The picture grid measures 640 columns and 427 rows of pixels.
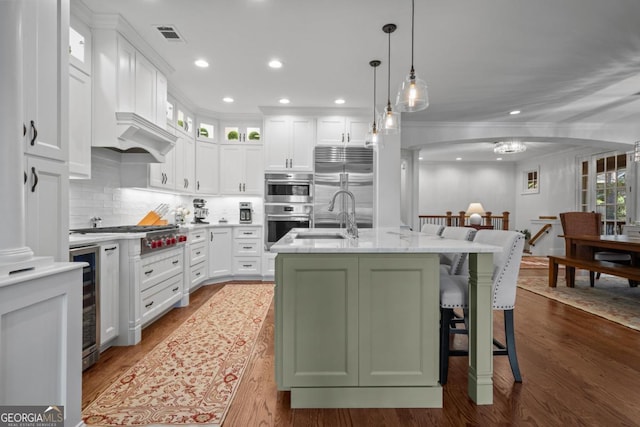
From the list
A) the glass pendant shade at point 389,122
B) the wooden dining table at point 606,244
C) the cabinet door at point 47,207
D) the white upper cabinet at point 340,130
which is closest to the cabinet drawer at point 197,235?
the white upper cabinet at point 340,130

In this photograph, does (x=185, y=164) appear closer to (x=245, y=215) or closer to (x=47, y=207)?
(x=245, y=215)

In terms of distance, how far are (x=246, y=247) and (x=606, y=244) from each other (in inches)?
194

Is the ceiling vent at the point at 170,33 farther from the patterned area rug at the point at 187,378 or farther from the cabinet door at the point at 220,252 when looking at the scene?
the patterned area rug at the point at 187,378

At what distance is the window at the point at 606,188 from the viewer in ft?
22.9

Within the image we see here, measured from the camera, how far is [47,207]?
5.38 ft

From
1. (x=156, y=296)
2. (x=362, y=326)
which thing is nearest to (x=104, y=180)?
(x=156, y=296)

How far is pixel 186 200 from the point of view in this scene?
5.45 meters

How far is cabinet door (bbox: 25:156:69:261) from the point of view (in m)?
1.54

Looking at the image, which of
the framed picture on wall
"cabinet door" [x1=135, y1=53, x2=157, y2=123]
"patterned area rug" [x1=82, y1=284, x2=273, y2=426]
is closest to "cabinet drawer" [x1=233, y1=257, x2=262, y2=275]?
"patterned area rug" [x1=82, y1=284, x2=273, y2=426]

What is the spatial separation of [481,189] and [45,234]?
36.0 feet

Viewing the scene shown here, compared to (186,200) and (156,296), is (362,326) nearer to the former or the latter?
(156,296)

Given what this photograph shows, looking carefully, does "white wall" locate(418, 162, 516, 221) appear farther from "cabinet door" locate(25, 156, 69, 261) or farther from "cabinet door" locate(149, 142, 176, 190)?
"cabinet door" locate(25, 156, 69, 261)

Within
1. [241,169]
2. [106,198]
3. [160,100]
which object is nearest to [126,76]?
[160,100]

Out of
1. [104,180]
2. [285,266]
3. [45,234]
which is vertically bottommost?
[285,266]
